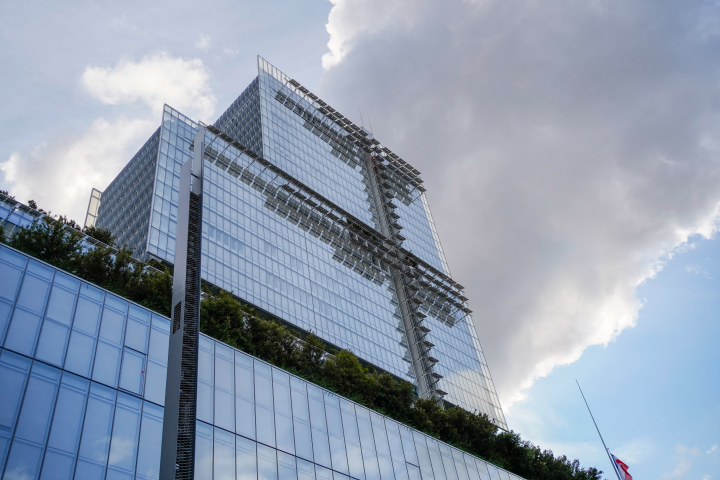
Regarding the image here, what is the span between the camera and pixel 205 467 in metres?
29.3

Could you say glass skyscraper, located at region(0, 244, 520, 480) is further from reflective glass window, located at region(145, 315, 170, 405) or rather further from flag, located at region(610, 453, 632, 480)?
flag, located at region(610, 453, 632, 480)

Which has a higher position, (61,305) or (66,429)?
(61,305)

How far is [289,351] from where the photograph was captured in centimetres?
5288

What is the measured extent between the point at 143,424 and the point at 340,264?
238 ft

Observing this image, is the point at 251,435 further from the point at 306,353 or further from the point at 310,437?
the point at 306,353

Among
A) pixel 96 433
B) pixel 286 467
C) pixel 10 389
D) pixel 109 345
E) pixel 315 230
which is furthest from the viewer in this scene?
pixel 315 230

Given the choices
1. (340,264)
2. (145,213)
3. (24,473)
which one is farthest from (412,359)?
(24,473)

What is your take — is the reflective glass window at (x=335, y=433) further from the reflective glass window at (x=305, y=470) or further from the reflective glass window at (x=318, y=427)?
the reflective glass window at (x=305, y=470)

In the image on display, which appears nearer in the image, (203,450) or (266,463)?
(203,450)

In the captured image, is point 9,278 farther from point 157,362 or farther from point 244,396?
point 244,396

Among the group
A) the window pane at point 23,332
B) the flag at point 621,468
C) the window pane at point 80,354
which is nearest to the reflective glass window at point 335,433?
the window pane at point 80,354

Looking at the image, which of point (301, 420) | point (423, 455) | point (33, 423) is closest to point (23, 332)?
point (33, 423)

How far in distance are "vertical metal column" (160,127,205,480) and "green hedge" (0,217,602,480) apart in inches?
852

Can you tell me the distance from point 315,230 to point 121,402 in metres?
71.5
